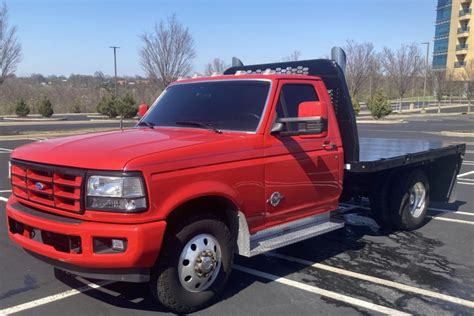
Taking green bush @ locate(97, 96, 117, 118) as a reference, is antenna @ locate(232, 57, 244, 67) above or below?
above

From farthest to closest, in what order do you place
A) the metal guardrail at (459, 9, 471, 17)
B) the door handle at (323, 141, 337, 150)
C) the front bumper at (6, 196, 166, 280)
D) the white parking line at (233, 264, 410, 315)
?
the metal guardrail at (459, 9, 471, 17)
the door handle at (323, 141, 337, 150)
the white parking line at (233, 264, 410, 315)
the front bumper at (6, 196, 166, 280)

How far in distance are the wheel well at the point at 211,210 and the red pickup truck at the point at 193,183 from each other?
0.01m

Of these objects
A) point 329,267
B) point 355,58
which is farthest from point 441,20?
point 329,267

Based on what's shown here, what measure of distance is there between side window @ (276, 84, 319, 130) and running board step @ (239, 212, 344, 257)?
107 cm

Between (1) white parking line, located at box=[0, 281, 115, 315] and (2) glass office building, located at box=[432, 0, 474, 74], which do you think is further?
(2) glass office building, located at box=[432, 0, 474, 74]

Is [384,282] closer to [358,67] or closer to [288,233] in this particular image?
[288,233]

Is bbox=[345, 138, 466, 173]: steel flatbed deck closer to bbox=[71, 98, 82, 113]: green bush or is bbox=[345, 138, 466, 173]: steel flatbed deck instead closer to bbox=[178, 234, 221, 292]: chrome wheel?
bbox=[178, 234, 221, 292]: chrome wheel

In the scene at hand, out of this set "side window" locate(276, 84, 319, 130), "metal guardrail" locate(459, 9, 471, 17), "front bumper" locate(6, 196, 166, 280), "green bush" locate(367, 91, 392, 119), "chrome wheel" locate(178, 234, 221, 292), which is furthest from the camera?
"metal guardrail" locate(459, 9, 471, 17)

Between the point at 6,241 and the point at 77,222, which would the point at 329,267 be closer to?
the point at 77,222

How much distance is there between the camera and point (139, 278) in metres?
3.69

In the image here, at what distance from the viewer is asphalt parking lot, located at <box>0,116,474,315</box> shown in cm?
421

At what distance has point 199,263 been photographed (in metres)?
4.08

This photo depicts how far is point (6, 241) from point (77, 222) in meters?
3.08

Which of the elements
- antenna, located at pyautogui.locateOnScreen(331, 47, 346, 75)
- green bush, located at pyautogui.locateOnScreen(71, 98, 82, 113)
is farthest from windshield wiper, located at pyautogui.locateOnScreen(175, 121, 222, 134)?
green bush, located at pyautogui.locateOnScreen(71, 98, 82, 113)
